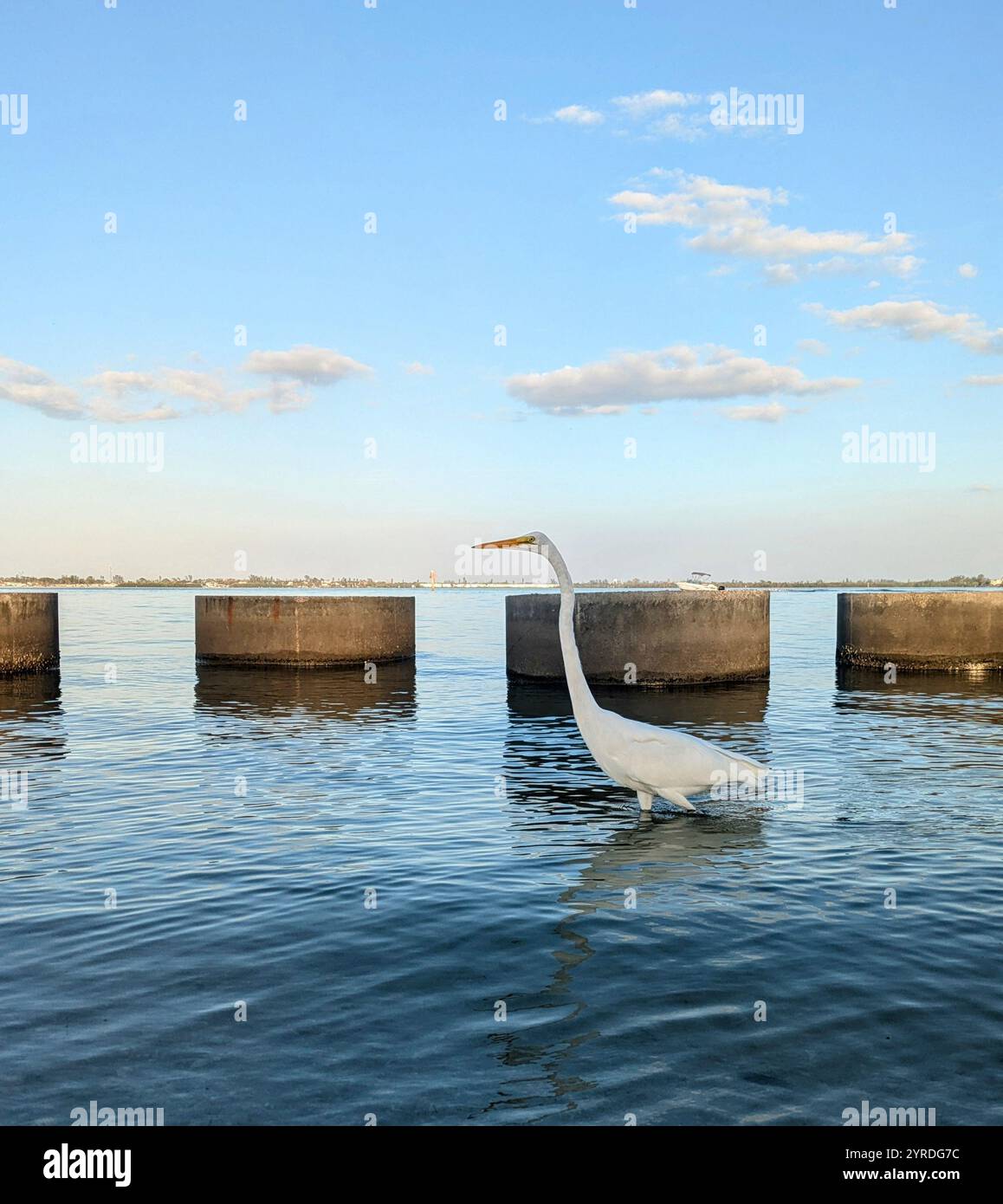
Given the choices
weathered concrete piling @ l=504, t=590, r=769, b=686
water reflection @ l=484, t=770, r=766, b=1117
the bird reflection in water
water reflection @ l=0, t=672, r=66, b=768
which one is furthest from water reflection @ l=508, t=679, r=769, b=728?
water reflection @ l=0, t=672, r=66, b=768

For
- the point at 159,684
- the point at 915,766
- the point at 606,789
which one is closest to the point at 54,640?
the point at 159,684

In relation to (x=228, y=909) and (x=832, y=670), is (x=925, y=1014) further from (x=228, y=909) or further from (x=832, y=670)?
(x=832, y=670)

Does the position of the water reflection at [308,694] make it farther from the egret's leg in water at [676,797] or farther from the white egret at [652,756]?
the egret's leg in water at [676,797]

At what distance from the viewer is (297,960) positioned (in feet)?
17.7

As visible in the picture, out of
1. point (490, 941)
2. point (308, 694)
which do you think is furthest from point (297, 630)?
point (490, 941)

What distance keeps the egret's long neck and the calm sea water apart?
3.46 ft

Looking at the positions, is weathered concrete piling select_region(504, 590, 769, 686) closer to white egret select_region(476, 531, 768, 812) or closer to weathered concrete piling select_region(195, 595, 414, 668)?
weathered concrete piling select_region(195, 595, 414, 668)

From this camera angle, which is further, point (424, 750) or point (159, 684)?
point (159, 684)

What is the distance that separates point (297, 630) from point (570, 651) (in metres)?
16.3

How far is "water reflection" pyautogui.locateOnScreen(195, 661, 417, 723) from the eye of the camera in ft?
55.6

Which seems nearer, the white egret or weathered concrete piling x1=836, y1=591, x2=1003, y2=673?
the white egret
